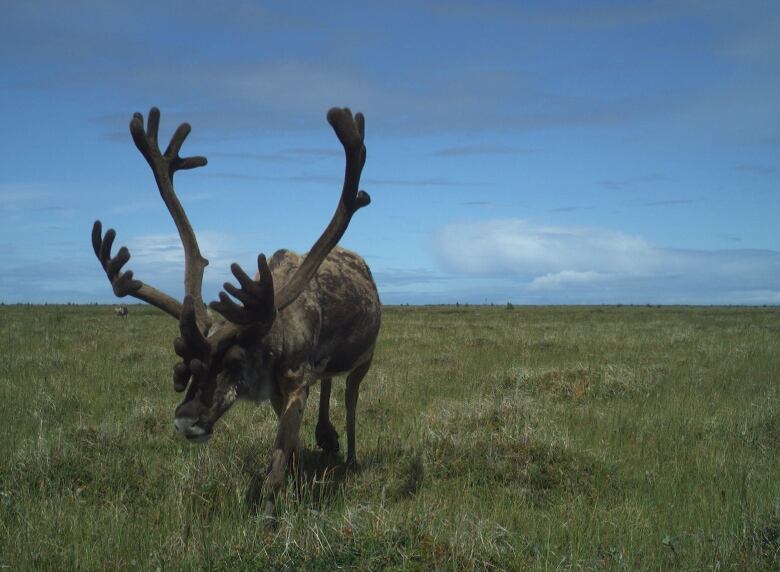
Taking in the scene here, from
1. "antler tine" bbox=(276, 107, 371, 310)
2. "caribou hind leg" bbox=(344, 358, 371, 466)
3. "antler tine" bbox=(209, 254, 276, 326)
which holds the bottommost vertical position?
"caribou hind leg" bbox=(344, 358, 371, 466)

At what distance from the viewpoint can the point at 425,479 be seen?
7.22 meters

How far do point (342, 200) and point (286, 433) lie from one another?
1943 mm

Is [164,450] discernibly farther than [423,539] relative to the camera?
Yes

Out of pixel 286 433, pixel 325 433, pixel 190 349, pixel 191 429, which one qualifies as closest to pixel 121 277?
pixel 190 349

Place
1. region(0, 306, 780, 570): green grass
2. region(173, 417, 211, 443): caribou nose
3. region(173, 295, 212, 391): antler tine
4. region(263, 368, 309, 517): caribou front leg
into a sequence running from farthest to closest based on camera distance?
1. region(263, 368, 309, 517): caribou front leg
2. region(173, 417, 211, 443): caribou nose
3. region(173, 295, 212, 391): antler tine
4. region(0, 306, 780, 570): green grass

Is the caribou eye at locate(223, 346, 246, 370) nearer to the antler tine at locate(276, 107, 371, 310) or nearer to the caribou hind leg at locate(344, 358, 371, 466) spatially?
the antler tine at locate(276, 107, 371, 310)

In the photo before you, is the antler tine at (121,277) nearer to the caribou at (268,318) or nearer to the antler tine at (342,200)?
the caribou at (268,318)

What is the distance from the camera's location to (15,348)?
706 inches

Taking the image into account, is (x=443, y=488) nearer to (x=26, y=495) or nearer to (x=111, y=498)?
(x=111, y=498)

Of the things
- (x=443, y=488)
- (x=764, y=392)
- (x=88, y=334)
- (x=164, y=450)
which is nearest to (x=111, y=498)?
(x=164, y=450)

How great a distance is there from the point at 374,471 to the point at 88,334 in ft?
57.7

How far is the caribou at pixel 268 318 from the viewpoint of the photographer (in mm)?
5449

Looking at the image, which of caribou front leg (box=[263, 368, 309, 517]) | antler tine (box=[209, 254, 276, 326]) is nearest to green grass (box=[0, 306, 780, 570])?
caribou front leg (box=[263, 368, 309, 517])

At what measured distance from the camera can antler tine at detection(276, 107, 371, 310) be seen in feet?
20.2
